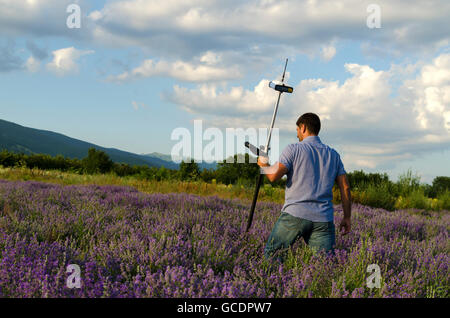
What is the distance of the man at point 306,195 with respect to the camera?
349cm

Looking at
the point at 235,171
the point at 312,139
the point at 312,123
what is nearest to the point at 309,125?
the point at 312,123

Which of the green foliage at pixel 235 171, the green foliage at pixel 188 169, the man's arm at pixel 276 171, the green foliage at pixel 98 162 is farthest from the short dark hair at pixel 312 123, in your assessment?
the green foliage at pixel 98 162

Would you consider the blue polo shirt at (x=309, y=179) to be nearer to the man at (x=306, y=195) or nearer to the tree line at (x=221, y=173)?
the man at (x=306, y=195)

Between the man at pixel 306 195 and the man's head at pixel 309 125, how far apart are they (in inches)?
4.3

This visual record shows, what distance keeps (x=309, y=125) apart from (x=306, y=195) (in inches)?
29.8

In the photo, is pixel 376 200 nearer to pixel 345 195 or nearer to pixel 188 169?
pixel 345 195

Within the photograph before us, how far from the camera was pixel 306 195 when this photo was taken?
350 centimetres

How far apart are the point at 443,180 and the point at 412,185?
16114mm

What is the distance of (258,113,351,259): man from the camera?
11.4 ft
